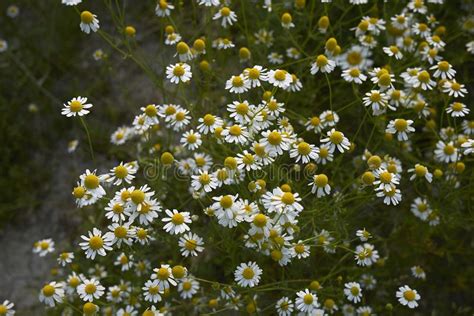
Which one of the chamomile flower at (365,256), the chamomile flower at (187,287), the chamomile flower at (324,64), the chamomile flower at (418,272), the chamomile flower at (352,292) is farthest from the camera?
the chamomile flower at (418,272)

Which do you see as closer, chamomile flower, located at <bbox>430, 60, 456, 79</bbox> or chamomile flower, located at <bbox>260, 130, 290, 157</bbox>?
chamomile flower, located at <bbox>260, 130, 290, 157</bbox>

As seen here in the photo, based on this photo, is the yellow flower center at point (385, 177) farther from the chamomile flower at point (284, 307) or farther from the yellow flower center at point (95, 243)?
the yellow flower center at point (95, 243)

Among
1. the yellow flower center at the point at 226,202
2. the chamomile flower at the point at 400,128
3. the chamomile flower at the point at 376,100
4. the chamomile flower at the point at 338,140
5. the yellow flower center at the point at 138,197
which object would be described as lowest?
the yellow flower center at the point at 226,202

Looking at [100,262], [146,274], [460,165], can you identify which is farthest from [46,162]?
[460,165]

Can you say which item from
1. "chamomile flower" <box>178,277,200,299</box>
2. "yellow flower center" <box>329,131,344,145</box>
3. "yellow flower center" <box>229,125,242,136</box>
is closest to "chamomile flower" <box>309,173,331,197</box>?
"yellow flower center" <box>329,131,344,145</box>

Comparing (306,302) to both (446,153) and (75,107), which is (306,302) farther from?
(75,107)

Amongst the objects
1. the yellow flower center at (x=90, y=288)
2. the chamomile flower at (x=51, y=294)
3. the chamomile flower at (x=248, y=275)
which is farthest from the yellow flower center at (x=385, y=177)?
the chamomile flower at (x=51, y=294)

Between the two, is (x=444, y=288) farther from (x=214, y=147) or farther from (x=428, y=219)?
(x=214, y=147)

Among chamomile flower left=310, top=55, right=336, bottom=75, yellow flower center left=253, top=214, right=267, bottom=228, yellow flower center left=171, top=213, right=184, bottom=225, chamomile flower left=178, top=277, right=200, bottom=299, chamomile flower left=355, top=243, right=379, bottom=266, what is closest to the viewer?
yellow flower center left=253, top=214, right=267, bottom=228

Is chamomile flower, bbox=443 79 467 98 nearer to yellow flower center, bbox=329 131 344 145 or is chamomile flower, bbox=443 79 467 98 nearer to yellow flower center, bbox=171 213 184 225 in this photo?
yellow flower center, bbox=329 131 344 145

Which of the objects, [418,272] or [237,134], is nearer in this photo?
[237,134]

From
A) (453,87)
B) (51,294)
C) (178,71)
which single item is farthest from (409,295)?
(51,294)

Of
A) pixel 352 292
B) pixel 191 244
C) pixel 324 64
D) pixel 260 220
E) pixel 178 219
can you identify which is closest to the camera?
pixel 260 220
